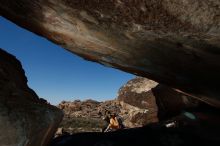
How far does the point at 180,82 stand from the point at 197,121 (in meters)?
5.05

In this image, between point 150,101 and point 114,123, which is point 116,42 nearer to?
point 114,123

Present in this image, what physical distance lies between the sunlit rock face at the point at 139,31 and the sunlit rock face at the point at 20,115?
5.93 ft

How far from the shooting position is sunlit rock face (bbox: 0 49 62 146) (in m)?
7.52

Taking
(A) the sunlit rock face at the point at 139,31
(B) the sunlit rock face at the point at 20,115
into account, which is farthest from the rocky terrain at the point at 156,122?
(B) the sunlit rock face at the point at 20,115

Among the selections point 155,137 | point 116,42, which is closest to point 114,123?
point 155,137

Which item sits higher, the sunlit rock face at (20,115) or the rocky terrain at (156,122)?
the sunlit rock face at (20,115)

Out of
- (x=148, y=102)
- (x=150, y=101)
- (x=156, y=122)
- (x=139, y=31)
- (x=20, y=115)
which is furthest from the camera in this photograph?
(x=148, y=102)

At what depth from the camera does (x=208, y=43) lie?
7379mm

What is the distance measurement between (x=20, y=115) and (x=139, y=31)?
3307mm

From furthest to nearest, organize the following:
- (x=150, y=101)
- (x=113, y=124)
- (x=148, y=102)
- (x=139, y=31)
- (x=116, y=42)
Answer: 1. (x=148, y=102)
2. (x=150, y=101)
3. (x=113, y=124)
4. (x=116, y=42)
5. (x=139, y=31)

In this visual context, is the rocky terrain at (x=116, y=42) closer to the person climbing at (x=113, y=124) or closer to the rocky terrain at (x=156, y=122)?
the rocky terrain at (x=156, y=122)

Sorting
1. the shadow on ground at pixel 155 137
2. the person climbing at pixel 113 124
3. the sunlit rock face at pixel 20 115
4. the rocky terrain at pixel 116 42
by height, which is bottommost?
the person climbing at pixel 113 124

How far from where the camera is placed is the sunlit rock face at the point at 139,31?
254 inches

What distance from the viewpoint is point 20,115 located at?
789 cm
